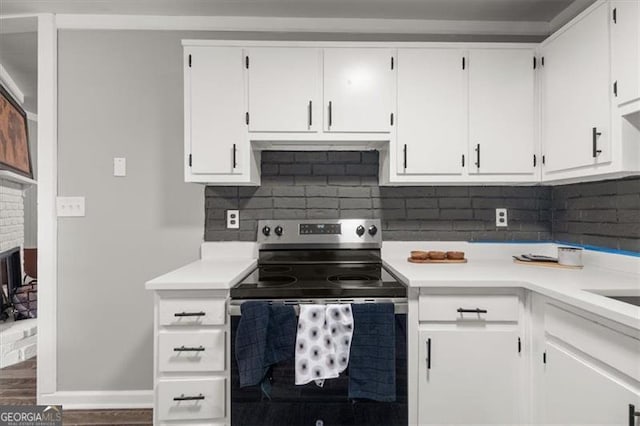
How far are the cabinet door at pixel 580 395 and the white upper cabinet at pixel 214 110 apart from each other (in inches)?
66.5

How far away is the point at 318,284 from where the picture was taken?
5.34 feet

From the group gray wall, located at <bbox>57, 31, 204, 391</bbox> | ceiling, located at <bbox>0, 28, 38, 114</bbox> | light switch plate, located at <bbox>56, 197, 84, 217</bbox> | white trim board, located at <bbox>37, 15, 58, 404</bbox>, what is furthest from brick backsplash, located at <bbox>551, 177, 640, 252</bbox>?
ceiling, located at <bbox>0, 28, 38, 114</bbox>

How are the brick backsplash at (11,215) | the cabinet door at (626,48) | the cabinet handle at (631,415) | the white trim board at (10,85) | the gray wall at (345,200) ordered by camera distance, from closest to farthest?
the cabinet handle at (631,415) < the cabinet door at (626,48) < the gray wall at (345,200) < the white trim board at (10,85) < the brick backsplash at (11,215)

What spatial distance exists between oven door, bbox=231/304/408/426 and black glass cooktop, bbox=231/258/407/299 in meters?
0.28

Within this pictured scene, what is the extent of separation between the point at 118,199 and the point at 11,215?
1748 mm

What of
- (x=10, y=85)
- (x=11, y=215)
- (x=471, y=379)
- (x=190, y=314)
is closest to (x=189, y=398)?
(x=190, y=314)

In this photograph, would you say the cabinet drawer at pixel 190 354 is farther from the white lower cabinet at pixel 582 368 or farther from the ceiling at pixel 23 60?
the ceiling at pixel 23 60

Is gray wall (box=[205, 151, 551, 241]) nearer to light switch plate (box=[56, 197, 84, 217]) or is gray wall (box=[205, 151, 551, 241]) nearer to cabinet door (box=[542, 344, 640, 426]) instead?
light switch plate (box=[56, 197, 84, 217])

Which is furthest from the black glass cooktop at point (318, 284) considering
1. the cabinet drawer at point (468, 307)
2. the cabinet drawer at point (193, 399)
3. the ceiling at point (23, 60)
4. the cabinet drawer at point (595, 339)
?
the ceiling at point (23, 60)

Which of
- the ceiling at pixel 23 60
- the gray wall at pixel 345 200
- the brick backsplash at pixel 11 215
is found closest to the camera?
the gray wall at pixel 345 200

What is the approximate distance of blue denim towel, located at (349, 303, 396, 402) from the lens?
1.48 metres

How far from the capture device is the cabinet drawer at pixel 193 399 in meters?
1.55

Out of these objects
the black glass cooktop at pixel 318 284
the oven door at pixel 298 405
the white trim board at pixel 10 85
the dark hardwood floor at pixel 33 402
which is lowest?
the dark hardwood floor at pixel 33 402

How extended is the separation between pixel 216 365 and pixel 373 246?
1117 millimetres
